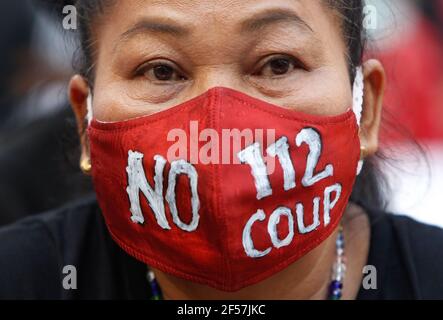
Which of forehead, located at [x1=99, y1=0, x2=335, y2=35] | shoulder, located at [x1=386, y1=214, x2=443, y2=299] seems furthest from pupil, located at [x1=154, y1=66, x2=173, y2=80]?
shoulder, located at [x1=386, y1=214, x2=443, y2=299]

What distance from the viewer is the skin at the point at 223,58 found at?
2066 mm

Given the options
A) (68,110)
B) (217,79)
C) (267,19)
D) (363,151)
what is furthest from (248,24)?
(68,110)

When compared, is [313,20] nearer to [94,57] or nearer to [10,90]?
[94,57]

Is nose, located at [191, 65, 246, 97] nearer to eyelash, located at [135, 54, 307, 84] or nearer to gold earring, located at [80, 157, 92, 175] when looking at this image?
eyelash, located at [135, 54, 307, 84]

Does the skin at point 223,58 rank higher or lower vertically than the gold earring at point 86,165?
higher

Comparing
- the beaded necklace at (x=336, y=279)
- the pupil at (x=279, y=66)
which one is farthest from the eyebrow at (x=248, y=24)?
the beaded necklace at (x=336, y=279)

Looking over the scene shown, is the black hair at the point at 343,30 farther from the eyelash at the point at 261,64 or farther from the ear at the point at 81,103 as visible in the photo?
the eyelash at the point at 261,64

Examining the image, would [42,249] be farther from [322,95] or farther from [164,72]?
[322,95]

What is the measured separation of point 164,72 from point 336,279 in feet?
2.74

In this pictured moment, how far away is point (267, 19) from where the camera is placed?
2.08m

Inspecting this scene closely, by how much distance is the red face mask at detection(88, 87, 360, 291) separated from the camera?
191 cm

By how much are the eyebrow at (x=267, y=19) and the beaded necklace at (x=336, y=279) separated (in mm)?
782

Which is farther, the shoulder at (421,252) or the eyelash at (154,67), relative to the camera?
the shoulder at (421,252)

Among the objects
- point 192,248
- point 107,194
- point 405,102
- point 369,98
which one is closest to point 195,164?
point 192,248
